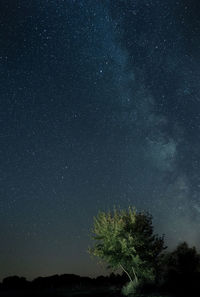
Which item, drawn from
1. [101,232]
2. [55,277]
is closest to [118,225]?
[101,232]

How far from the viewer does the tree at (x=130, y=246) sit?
104 feet

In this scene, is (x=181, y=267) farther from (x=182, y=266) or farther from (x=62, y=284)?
(x=62, y=284)

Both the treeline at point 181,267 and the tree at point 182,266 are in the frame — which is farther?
the tree at point 182,266

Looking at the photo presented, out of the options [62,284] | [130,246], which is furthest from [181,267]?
[62,284]

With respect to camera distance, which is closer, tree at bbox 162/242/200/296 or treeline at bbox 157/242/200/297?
treeline at bbox 157/242/200/297

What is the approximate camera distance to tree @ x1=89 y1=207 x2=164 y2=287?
31.8 metres

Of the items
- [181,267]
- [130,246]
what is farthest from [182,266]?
[130,246]

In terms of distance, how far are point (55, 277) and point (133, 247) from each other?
68.5m

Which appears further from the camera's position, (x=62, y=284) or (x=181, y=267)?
(x=62, y=284)

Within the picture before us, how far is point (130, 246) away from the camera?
104 feet

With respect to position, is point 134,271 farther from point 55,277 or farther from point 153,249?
point 55,277

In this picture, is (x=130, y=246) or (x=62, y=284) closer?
(x=130, y=246)

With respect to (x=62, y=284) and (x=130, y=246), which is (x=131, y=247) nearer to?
(x=130, y=246)

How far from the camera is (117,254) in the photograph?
105 feet
